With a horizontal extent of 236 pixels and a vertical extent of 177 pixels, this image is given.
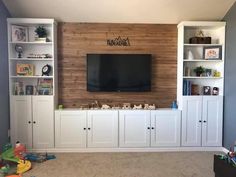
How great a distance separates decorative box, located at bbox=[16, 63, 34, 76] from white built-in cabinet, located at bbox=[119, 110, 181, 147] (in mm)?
1775

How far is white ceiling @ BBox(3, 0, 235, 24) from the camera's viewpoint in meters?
4.00

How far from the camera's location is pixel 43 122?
4.21 m

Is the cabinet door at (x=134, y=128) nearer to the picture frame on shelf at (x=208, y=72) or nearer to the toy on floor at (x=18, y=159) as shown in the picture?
Answer: the picture frame on shelf at (x=208, y=72)

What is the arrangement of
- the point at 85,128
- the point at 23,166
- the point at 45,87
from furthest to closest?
the point at 45,87 < the point at 85,128 < the point at 23,166

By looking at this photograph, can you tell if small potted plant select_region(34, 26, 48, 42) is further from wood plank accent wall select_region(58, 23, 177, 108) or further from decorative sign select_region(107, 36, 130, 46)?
decorative sign select_region(107, 36, 130, 46)

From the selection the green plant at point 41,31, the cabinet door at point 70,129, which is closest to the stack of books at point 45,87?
the cabinet door at point 70,129

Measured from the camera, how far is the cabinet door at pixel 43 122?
4195mm

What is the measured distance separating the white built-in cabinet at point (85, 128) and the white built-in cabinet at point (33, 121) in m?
0.15

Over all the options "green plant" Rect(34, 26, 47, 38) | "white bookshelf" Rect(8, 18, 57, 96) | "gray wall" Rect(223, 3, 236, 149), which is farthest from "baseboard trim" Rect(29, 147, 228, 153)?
"green plant" Rect(34, 26, 47, 38)

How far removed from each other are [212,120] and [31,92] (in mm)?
3290

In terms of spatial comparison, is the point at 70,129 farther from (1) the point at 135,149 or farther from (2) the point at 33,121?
(1) the point at 135,149

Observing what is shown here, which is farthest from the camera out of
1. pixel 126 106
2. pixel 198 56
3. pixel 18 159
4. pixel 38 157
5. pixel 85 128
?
pixel 198 56

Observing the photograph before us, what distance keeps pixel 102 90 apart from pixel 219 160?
91.0 inches

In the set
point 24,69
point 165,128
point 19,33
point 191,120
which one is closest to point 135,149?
point 165,128
